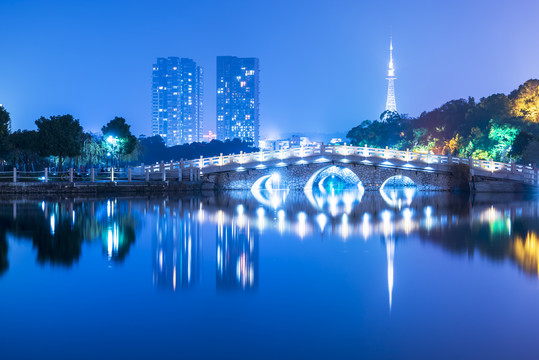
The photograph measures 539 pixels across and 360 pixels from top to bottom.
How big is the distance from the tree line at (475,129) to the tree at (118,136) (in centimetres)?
2317

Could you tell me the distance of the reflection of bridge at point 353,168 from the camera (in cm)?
3319

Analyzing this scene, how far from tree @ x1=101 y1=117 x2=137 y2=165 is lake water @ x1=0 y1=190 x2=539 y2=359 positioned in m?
21.4

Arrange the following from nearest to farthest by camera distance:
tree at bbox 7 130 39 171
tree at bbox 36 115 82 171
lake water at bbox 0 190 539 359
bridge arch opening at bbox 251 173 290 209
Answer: lake water at bbox 0 190 539 359
bridge arch opening at bbox 251 173 290 209
tree at bbox 36 115 82 171
tree at bbox 7 130 39 171

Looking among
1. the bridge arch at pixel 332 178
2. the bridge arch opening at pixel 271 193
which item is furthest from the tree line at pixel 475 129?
the bridge arch opening at pixel 271 193

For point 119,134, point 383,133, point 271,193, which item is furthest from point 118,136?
point 383,133

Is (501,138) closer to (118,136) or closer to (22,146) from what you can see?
(118,136)

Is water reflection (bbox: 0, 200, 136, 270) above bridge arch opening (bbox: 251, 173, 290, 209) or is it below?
below

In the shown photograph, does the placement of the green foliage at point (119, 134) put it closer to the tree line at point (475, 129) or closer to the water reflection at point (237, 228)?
the water reflection at point (237, 228)

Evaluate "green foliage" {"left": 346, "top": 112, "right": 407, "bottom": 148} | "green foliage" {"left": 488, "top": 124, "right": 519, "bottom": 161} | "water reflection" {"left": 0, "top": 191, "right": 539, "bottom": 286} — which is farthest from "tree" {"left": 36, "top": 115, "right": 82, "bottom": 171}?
"green foliage" {"left": 346, "top": 112, "right": 407, "bottom": 148}

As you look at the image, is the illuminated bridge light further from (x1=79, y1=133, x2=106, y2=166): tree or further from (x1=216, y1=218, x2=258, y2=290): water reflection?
(x1=79, y1=133, x2=106, y2=166): tree

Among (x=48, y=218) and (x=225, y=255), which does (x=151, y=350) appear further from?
(x=48, y=218)

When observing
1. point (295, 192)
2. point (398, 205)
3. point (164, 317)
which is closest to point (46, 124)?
point (295, 192)

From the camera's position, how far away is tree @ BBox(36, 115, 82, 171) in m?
34.4

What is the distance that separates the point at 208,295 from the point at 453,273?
14.1 ft
